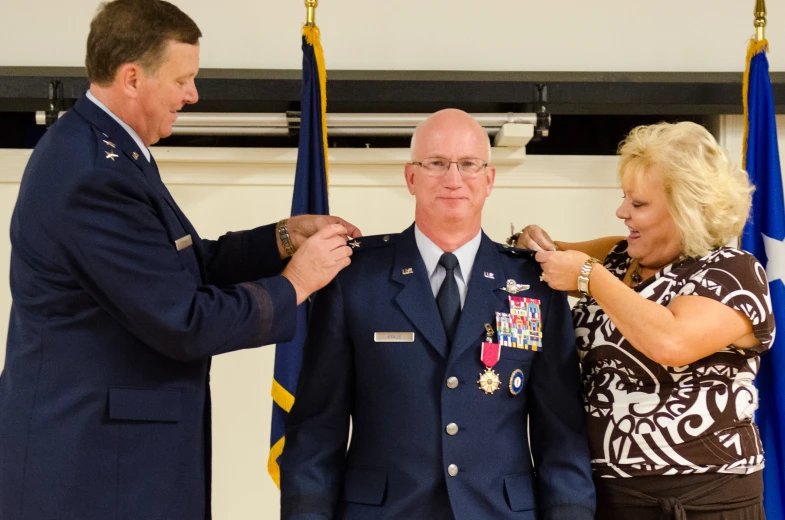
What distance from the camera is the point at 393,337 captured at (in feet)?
7.39

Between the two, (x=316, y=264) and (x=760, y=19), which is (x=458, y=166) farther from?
(x=760, y=19)

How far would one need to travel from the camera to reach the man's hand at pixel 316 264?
88.5 inches

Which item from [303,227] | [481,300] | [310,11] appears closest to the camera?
[481,300]

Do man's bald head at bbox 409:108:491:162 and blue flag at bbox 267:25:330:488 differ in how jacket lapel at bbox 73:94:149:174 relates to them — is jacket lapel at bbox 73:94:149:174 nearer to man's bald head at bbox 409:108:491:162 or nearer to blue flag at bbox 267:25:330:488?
man's bald head at bbox 409:108:491:162

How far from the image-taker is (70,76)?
12.6ft

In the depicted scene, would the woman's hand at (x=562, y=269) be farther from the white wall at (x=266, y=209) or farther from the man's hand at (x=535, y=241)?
the white wall at (x=266, y=209)

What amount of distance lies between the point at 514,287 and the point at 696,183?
0.53m

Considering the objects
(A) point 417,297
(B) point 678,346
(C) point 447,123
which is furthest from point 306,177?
(B) point 678,346

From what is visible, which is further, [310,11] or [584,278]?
[310,11]

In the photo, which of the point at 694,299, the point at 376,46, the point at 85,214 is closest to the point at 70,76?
the point at 376,46

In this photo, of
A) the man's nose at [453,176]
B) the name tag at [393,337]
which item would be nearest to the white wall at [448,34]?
the man's nose at [453,176]

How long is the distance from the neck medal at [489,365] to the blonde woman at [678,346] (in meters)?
0.25

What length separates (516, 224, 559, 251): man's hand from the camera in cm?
251

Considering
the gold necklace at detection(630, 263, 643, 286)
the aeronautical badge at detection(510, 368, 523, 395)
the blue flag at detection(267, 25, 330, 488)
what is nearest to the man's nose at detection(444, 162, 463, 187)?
the aeronautical badge at detection(510, 368, 523, 395)
